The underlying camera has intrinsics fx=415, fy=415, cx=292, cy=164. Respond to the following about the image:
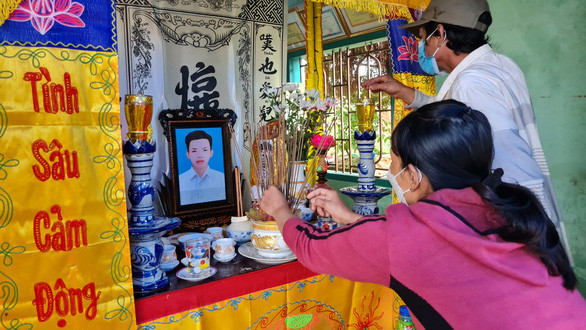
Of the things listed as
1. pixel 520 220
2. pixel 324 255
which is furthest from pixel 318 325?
pixel 520 220

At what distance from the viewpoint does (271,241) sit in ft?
5.38

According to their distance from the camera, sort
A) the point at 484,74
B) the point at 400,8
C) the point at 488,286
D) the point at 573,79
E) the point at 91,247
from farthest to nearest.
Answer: the point at 573,79, the point at 400,8, the point at 484,74, the point at 91,247, the point at 488,286

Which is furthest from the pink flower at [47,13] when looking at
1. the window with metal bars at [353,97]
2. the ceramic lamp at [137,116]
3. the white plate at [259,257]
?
the window with metal bars at [353,97]

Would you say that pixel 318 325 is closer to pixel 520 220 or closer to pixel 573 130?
pixel 520 220

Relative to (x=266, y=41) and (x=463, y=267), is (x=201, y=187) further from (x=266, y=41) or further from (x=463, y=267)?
(x=463, y=267)

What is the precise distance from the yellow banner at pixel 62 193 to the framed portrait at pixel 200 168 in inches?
50.1

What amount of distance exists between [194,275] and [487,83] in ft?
4.28

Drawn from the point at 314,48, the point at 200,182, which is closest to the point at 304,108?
the point at 200,182

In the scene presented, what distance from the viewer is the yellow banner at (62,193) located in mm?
1065

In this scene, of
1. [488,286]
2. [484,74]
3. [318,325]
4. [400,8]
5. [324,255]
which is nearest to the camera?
[488,286]

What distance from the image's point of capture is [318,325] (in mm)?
1742

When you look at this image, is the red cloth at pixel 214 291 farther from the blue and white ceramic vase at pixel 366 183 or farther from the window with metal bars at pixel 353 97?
the window with metal bars at pixel 353 97

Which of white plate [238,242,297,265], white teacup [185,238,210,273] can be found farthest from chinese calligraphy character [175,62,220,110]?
white teacup [185,238,210,273]

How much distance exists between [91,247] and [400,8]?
1865 mm
